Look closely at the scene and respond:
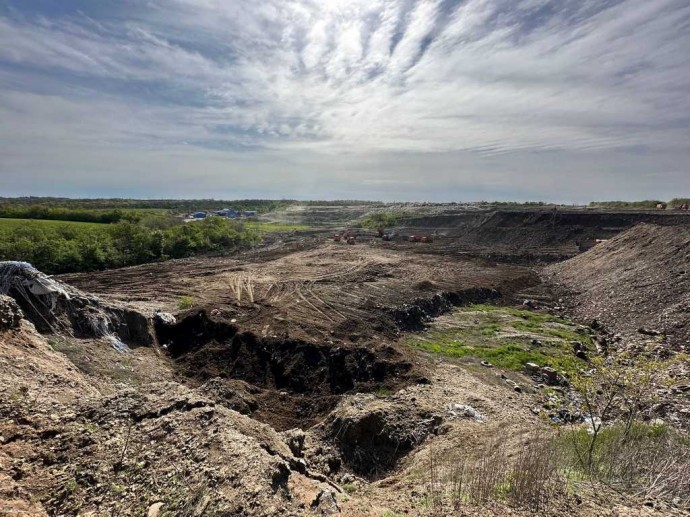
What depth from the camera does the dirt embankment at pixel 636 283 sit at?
18.9 metres

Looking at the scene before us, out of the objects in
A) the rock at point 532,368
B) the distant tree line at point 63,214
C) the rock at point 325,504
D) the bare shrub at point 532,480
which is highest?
the distant tree line at point 63,214

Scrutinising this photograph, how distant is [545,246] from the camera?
4819 cm

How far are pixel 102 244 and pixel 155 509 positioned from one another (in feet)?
124

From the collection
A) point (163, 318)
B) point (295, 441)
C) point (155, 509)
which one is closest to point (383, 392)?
point (295, 441)

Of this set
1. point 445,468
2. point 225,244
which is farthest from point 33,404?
point 225,244

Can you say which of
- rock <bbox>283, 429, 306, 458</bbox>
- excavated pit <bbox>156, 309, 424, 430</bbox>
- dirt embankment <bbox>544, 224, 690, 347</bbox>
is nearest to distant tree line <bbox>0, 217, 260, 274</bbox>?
excavated pit <bbox>156, 309, 424, 430</bbox>

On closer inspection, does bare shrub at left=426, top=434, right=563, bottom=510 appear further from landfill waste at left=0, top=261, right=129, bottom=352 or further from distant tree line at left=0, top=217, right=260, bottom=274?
distant tree line at left=0, top=217, right=260, bottom=274

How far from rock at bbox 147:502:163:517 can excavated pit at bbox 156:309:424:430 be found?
20.1ft

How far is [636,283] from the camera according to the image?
23578mm

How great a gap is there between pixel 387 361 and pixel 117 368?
29.8ft

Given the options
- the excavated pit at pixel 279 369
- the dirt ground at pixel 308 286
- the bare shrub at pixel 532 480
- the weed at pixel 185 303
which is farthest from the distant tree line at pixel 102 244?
the bare shrub at pixel 532 480

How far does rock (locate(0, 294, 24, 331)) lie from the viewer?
980 centimetres

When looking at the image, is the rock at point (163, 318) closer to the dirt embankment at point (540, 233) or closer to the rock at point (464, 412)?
the rock at point (464, 412)

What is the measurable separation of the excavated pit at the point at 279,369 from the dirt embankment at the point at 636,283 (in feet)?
43.1
